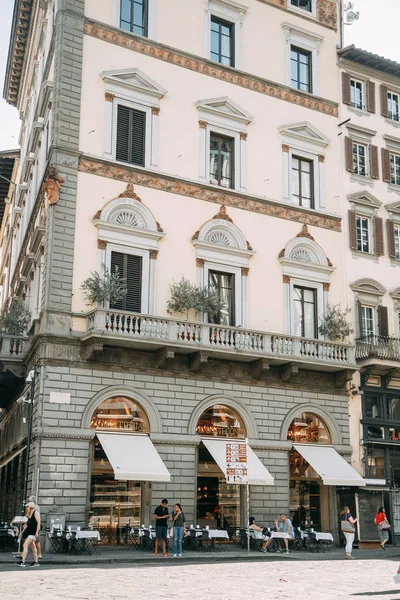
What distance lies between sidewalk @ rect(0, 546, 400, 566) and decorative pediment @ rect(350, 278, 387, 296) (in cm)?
1057

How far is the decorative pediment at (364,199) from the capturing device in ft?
112

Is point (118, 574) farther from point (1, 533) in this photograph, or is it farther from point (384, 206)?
point (384, 206)

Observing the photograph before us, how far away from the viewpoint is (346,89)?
3519cm

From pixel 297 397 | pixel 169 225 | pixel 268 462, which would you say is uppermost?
pixel 169 225

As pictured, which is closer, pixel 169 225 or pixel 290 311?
pixel 169 225

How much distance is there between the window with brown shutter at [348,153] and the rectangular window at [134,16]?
9876mm

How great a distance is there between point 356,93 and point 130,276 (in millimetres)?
14709

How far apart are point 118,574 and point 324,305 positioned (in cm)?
1664

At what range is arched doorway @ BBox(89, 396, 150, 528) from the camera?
2580 centimetres

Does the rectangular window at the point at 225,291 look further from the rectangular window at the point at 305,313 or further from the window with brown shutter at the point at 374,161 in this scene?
the window with brown shutter at the point at 374,161

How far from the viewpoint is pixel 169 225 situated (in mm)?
29016

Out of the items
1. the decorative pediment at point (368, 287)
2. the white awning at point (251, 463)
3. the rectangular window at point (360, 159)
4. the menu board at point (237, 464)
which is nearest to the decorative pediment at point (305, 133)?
the rectangular window at point (360, 159)

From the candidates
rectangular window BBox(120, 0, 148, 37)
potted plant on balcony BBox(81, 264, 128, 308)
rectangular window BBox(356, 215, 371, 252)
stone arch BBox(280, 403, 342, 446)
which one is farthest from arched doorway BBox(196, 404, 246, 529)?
rectangular window BBox(120, 0, 148, 37)

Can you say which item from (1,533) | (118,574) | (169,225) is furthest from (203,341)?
(118,574)
